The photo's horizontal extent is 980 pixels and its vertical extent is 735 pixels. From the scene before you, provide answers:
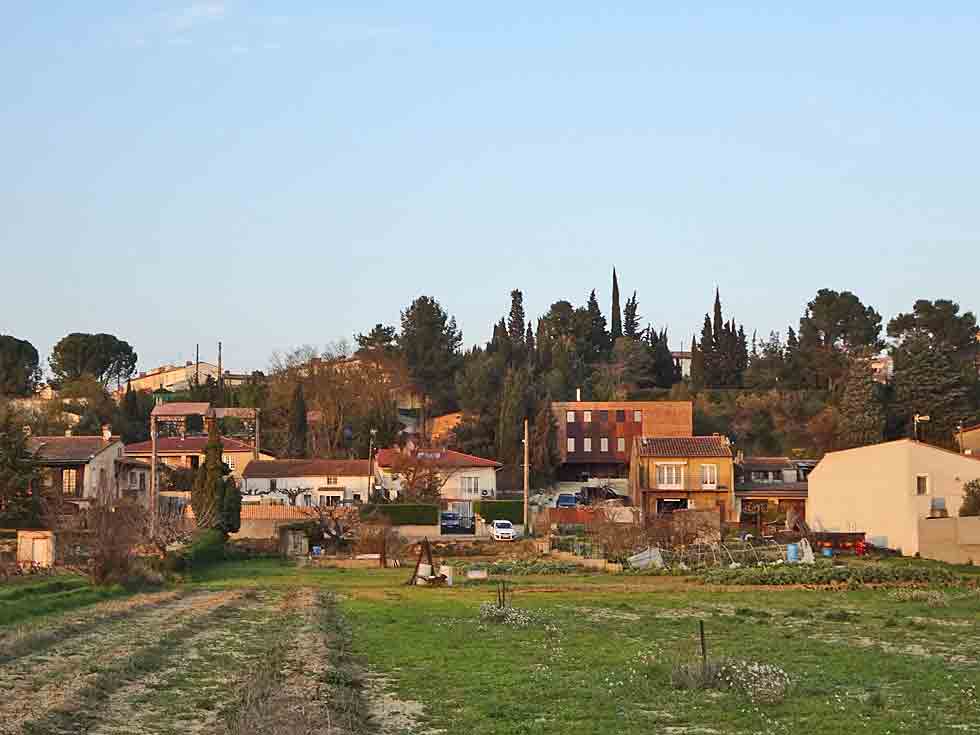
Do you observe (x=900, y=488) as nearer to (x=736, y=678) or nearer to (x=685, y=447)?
(x=685, y=447)

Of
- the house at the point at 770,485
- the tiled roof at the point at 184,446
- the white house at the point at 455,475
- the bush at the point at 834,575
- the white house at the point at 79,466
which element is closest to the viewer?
the bush at the point at 834,575

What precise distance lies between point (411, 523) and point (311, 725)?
58.5m

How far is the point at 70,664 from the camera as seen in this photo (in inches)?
801

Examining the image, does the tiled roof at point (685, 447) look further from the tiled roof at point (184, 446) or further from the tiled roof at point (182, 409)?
the tiled roof at point (182, 409)

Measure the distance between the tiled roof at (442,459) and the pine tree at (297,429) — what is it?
34.7 ft

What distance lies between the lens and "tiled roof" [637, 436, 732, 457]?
83938mm

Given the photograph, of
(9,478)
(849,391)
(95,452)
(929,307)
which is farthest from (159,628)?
(929,307)

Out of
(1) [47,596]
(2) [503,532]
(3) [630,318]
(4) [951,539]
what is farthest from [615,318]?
(1) [47,596]

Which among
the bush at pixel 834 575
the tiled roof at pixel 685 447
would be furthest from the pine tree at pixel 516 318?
the bush at pixel 834 575

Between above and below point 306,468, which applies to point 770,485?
below

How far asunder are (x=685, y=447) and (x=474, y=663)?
6449 centimetres

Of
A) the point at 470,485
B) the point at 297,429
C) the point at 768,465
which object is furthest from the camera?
the point at 297,429

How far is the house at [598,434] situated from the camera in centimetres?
10212

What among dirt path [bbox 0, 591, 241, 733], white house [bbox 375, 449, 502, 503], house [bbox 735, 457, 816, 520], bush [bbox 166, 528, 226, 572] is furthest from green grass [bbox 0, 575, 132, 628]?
house [bbox 735, 457, 816, 520]
